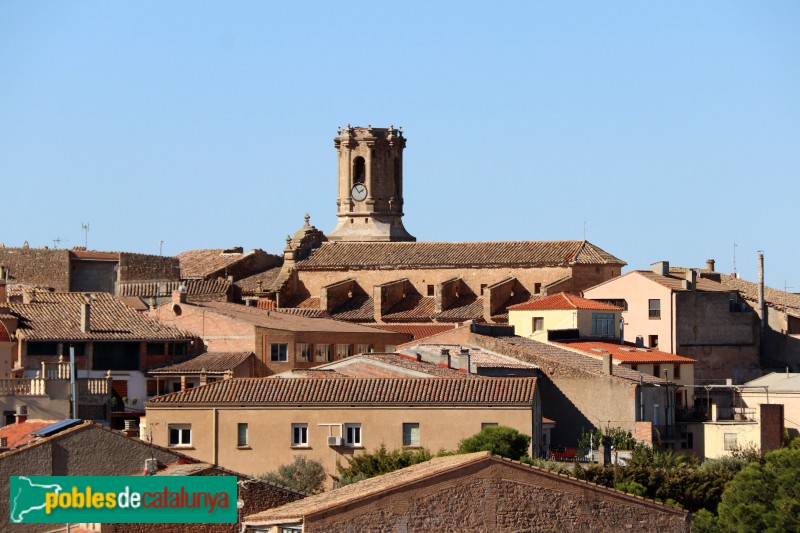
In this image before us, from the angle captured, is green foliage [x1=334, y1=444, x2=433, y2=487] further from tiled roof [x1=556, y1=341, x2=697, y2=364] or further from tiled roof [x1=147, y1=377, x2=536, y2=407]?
tiled roof [x1=556, y1=341, x2=697, y2=364]

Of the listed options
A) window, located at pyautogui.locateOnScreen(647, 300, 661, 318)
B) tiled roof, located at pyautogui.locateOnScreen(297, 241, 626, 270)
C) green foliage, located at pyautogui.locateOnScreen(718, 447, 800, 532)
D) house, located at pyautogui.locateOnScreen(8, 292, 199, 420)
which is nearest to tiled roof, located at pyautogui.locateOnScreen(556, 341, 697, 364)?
window, located at pyautogui.locateOnScreen(647, 300, 661, 318)

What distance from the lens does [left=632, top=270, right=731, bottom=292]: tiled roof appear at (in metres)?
67.5

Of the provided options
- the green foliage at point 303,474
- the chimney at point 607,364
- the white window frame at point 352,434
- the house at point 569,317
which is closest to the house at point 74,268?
the house at point 569,317

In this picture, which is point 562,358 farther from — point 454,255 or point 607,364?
point 454,255

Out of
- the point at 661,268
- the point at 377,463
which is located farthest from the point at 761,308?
the point at 377,463

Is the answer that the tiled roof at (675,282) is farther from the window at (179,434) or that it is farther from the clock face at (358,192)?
the clock face at (358,192)

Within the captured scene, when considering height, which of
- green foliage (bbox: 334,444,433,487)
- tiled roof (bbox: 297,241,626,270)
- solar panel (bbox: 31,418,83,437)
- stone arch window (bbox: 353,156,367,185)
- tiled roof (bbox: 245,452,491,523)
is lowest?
green foliage (bbox: 334,444,433,487)

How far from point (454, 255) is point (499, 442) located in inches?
1406

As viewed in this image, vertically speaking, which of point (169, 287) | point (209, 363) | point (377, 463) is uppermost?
point (169, 287)

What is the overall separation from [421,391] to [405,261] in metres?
33.5

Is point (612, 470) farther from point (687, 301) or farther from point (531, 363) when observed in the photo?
point (687, 301)

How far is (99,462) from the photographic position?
1307 inches

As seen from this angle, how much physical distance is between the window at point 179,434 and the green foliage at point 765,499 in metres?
12.9

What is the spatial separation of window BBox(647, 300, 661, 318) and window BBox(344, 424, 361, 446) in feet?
73.1
